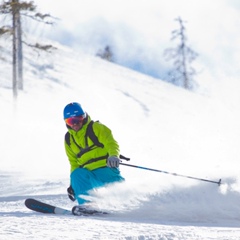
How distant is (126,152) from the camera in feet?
60.0

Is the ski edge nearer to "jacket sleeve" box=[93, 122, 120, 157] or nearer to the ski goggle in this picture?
"jacket sleeve" box=[93, 122, 120, 157]

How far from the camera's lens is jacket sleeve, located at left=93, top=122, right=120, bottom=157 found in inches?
243

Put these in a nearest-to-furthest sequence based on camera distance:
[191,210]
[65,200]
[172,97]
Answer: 1. [191,210]
2. [65,200]
3. [172,97]

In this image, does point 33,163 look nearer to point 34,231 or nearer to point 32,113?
point 34,231

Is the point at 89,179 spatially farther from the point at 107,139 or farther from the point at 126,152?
the point at 126,152

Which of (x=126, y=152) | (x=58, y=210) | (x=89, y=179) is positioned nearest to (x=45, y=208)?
(x=58, y=210)

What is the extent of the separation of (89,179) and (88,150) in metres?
0.37

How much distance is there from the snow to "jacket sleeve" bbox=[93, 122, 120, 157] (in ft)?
1.52

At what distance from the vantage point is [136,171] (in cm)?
1190

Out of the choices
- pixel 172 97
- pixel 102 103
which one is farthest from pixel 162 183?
pixel 172 97

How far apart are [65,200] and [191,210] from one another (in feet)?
7.88

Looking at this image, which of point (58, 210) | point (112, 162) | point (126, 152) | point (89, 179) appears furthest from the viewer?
point (126, 152)

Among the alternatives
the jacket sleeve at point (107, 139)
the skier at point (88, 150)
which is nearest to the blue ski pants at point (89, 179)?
the skier at point (88, 150)

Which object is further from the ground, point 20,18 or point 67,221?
point 20,18
